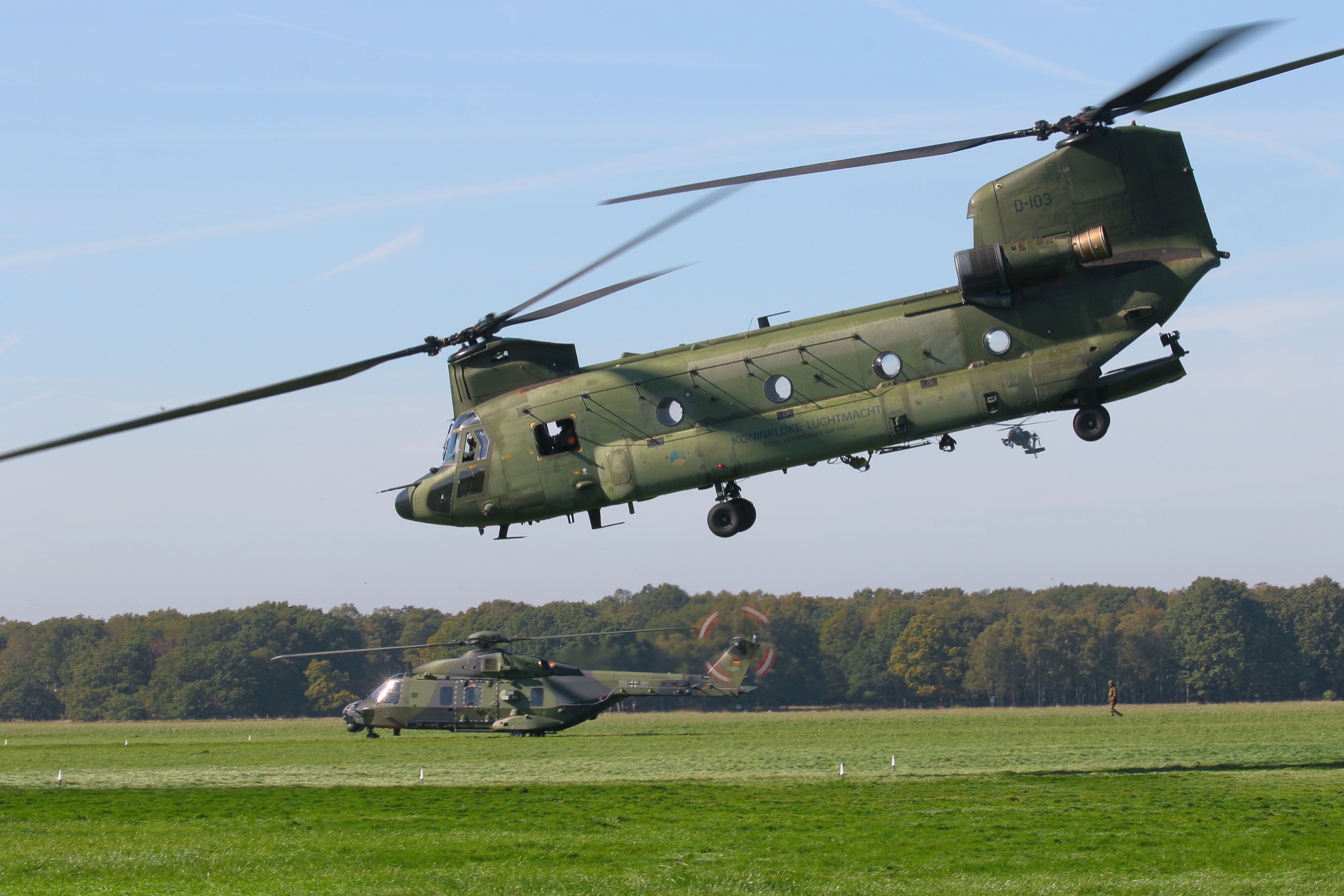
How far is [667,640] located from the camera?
199 feet

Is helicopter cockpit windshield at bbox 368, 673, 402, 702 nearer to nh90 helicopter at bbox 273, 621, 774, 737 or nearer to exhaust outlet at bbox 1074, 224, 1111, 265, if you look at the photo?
nh90 helicopter at bbox 273, 621, 774, 737

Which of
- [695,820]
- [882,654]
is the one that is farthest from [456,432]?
[882,654]

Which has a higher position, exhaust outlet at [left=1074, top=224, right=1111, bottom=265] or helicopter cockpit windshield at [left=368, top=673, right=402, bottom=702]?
exhaust outlet at [left=1074, top=224, right=1111, bottom=265]

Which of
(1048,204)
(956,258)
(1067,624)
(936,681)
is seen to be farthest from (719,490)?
(1067,624)

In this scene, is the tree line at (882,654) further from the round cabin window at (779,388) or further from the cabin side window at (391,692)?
the round cabin window at (779,388)

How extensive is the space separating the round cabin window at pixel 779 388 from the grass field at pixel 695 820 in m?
7.92

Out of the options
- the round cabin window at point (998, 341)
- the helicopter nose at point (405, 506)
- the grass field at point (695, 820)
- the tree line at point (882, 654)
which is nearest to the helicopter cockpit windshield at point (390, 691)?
the grass field at point (695, 820)

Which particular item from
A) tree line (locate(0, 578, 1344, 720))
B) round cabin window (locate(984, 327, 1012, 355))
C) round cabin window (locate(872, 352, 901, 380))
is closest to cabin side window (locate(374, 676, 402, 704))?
round cabin window (locate(872, 352, 901, 380))

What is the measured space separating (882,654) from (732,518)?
8822cm

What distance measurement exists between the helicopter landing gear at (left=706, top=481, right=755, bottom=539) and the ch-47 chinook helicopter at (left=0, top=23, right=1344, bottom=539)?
34 millimetres

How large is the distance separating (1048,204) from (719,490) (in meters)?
8.10

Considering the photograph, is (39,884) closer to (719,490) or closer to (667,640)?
(719,490)

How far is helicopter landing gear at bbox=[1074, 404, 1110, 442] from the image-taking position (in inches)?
889

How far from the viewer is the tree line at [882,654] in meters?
108
